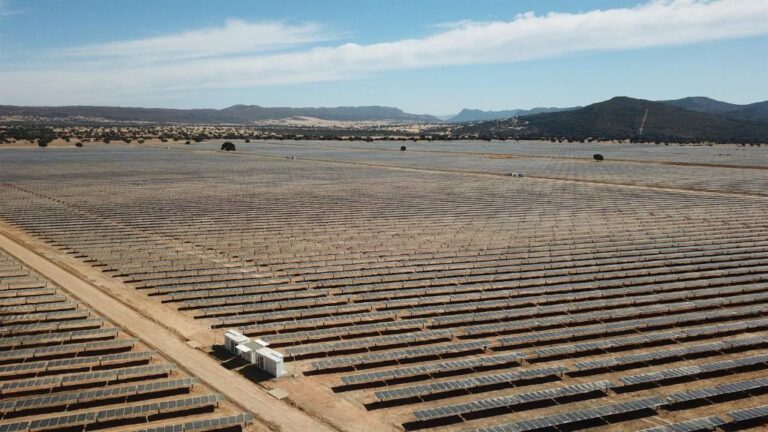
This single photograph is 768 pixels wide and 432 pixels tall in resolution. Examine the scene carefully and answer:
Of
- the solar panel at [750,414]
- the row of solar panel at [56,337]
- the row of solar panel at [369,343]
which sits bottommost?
the row of solar panel at [56,337]

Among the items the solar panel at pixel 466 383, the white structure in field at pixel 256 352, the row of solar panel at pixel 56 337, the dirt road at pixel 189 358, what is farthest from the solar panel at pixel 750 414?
the row of solar panel at pixel 56 337

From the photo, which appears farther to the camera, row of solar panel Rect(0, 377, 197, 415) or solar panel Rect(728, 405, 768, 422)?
row of solar panel Rect(0, 377, 197, 415)

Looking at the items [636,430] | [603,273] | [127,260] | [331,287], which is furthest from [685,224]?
[127,260]

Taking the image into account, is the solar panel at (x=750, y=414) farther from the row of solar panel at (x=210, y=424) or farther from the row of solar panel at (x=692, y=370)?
the row of solar panel at (x=210, y=424)

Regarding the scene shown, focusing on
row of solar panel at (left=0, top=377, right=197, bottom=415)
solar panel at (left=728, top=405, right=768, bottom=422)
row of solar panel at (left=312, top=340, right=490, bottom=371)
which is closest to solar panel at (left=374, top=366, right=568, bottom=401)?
row of solar panel at (left=312, top=340, right=490, bottom=371)

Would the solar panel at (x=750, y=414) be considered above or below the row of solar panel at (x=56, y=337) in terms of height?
above

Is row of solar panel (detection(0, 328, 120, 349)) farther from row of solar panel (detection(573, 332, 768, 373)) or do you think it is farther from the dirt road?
row of solar panel (detection(573, 332, 768, 373))

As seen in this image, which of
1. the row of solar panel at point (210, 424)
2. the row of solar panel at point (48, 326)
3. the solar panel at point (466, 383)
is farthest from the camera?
the row of solar panel at point (48, 326)

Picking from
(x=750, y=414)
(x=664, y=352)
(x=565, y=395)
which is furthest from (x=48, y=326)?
(x=750, y=414)
